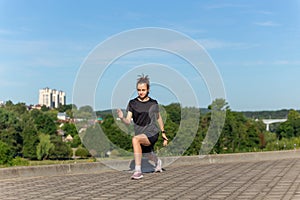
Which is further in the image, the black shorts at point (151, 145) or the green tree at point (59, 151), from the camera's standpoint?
the green tree at point (59, 151)

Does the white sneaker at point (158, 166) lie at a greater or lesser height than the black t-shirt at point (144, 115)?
lesser

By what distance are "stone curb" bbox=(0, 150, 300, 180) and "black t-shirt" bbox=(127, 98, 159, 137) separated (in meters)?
2.10

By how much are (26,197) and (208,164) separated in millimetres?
7722

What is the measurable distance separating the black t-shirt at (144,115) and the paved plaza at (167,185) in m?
1.02

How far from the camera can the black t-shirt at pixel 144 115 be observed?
11523mm

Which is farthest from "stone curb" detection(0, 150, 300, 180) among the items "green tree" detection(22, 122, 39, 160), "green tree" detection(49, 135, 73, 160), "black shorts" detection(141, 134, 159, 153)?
"green tree" detection(49, 135, 73, 160)

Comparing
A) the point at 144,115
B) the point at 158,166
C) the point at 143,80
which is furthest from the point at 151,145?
the point at 143,80

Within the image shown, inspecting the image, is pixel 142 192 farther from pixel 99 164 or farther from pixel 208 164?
pixel 208 164

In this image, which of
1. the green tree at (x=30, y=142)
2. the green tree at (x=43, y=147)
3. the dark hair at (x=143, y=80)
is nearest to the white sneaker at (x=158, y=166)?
the dark hair at (x=143, y=80)

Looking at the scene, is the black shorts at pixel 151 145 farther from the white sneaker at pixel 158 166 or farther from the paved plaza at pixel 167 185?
the white sneaker at pixel 158 166

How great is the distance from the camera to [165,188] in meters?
10.1

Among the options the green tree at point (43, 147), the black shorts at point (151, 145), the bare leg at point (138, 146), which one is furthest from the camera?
the green tree at point (43, 147)

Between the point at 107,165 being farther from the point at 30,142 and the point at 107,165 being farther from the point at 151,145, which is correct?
the point at 30,142

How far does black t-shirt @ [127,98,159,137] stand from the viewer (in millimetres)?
11523
